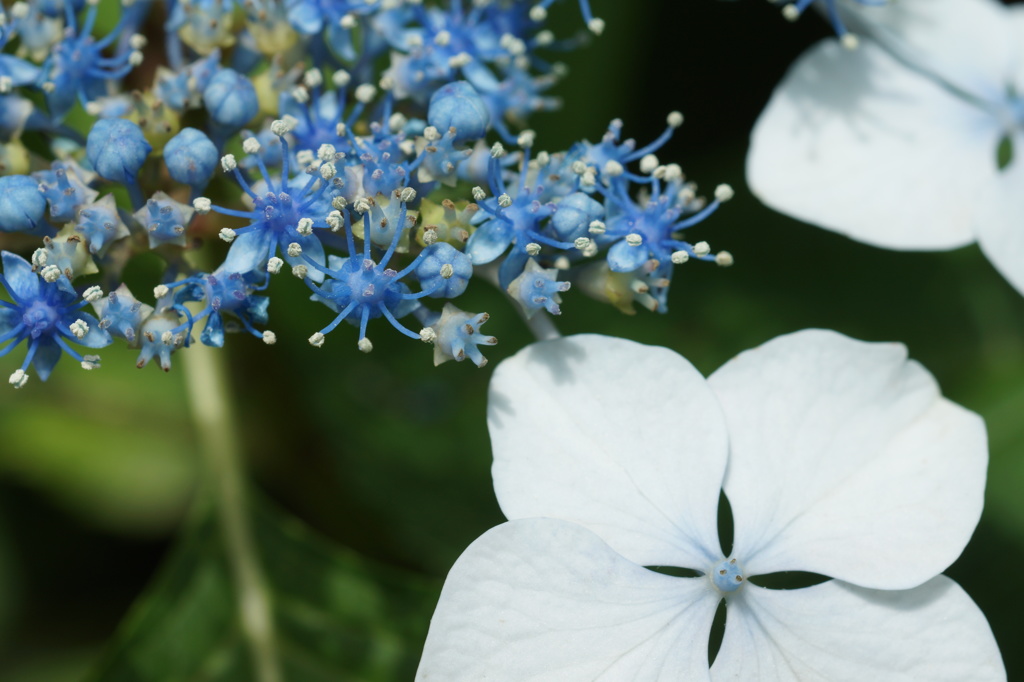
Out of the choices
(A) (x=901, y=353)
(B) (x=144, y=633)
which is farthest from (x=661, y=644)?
(B) (x=144, y=633)

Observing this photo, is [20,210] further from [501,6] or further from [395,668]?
[395,668]

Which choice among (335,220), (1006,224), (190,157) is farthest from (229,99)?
(1006,224)

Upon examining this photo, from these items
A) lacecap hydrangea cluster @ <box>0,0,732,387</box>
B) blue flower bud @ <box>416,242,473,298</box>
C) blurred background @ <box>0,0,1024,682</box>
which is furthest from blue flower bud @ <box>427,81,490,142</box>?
blurred background @ <box>0,0,1024,682</box>

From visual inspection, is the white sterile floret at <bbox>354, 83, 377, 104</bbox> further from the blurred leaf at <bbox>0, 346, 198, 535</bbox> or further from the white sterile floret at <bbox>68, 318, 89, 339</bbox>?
the blurred leaf at <bbox>0, 346, 198, 535</bbox>

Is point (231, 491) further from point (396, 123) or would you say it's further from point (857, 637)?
point (857, 637)

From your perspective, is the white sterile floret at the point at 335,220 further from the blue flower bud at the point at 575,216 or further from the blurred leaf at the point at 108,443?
the blurred leaf at the point at 108,443
